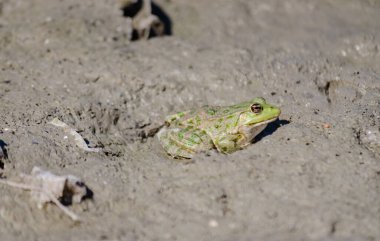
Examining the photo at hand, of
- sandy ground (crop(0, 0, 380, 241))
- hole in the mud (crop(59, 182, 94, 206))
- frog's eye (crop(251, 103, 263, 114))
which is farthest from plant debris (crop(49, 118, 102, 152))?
frog's eye (crop(251, 103, 263, 114))

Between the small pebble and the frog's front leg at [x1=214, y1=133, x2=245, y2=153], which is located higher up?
the small pebble

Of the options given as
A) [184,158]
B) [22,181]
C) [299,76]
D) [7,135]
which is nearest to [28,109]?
[7,135]

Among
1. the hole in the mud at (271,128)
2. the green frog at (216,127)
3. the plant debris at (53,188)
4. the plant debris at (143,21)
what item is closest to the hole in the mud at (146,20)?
the plant debris at (143,21)

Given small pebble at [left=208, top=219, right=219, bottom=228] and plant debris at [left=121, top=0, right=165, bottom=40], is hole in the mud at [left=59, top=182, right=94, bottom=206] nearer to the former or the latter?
small pebble at [left=208, top=219, right=219, bottom=228]

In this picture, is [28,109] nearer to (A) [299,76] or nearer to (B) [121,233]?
(B) [121,233]

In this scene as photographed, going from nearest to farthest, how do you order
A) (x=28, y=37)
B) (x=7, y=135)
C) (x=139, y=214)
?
1. (x=139, y=214)
2. (x=7, y=135)
3. (x=28, y=37)

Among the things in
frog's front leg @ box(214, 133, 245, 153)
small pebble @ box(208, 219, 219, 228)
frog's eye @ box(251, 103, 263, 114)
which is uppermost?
frog's eye @ box(251, 103, 263, 114)

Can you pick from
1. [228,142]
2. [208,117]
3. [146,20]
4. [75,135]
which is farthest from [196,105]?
Answer: [146,20]
